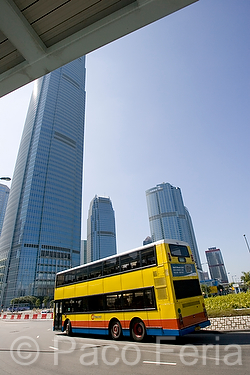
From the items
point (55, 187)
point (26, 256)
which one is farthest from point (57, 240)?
point (55, 187)

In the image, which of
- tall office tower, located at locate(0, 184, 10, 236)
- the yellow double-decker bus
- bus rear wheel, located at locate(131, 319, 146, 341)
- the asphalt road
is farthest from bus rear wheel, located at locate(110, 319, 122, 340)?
tall office tower, located at locate(0, 184, 10, 236)

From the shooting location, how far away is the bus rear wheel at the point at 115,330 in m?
10.9

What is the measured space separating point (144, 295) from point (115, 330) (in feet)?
9.74

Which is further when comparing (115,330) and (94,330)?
(94,330)

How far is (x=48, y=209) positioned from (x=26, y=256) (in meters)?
24.2

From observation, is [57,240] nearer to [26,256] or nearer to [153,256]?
[26,256]

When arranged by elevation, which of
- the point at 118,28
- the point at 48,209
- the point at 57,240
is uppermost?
the point at 48,209

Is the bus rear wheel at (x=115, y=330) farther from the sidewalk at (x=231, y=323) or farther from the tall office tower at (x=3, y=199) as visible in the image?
the tall office tower at (x=3, y=199)

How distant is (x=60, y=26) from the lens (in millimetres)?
3557

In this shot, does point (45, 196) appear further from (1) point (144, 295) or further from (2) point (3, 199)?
(1) point (144, 295)

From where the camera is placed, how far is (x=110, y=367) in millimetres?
6613

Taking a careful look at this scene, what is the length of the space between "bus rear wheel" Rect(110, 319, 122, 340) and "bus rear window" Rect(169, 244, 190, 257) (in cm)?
478

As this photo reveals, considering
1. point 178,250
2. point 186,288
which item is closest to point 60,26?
point 178,250

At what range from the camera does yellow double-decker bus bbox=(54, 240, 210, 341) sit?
9.27m
